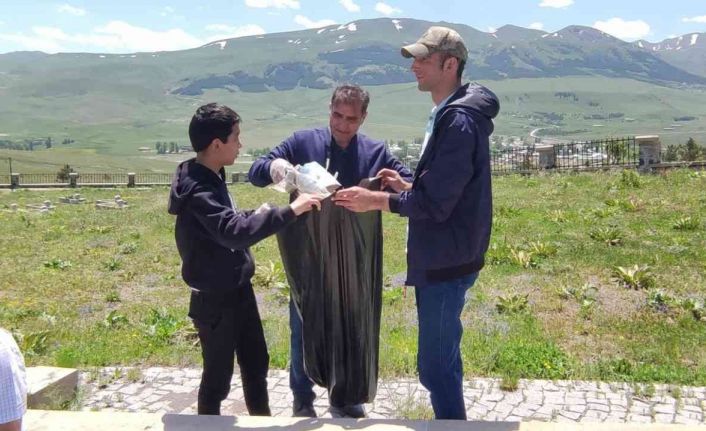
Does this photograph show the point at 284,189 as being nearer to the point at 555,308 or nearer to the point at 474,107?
the point at 474,107

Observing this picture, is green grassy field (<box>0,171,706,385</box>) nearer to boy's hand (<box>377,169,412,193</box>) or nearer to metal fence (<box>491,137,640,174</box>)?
boy's hand (<box>377,169,412,193</box>)

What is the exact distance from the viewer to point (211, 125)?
388cm

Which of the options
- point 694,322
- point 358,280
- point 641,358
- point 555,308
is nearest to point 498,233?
point 555,308

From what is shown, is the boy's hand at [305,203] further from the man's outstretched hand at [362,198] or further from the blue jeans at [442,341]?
the blue jeans at [442,341]

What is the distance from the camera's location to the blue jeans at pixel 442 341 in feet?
12.5

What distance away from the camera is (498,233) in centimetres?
1298

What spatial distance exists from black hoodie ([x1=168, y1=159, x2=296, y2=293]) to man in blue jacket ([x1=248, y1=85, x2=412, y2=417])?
37 cm

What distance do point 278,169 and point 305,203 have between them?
1.31 feet

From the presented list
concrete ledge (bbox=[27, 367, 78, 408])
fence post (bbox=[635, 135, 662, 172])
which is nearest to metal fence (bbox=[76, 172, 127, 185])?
fence post (bbox=[635, 135, 662, 172])

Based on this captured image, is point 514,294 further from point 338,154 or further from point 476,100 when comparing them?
point 476,100

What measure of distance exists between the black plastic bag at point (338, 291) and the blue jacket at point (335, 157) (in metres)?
0.28

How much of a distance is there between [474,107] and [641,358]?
147 inches

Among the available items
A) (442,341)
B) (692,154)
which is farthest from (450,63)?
(692,154)

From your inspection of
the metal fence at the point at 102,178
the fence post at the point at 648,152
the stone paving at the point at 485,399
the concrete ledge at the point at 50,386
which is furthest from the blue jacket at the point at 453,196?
A: the metal fence at the point at 102,178
